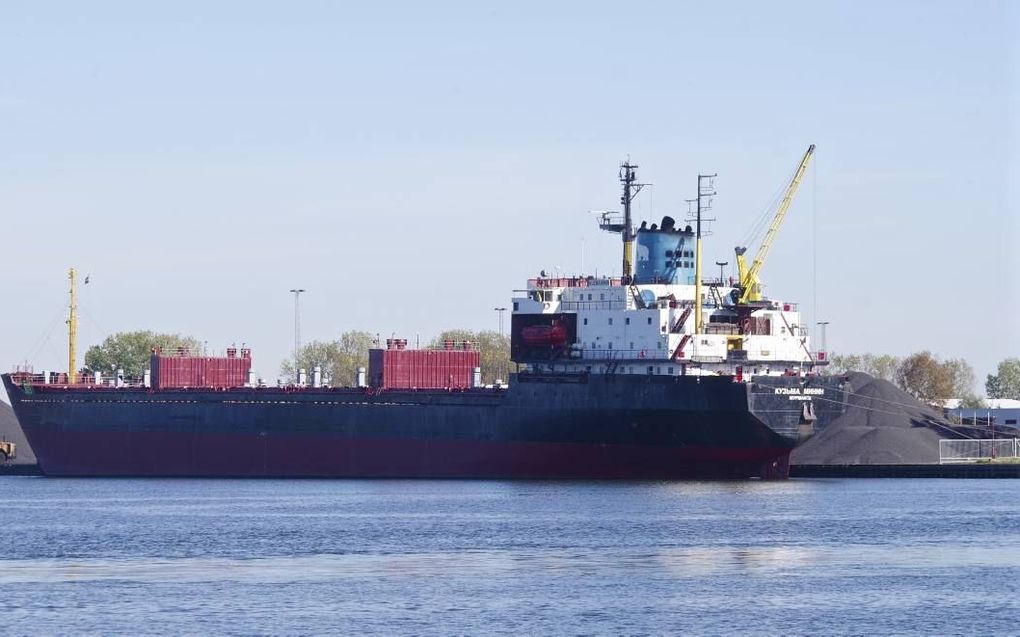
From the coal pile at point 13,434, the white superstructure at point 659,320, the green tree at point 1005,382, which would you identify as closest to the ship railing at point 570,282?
the white superstructure at point 659,320

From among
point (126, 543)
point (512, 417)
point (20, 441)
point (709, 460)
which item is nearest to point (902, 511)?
point (709, 460)

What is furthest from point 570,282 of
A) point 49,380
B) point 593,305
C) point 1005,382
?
point 1005,382

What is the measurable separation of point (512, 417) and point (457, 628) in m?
37.5

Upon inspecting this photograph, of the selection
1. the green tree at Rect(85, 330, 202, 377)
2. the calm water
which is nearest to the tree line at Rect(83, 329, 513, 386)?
the green tree at Rect(85, 330, 202, 377)

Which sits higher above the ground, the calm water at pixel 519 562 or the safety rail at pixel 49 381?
the safety rail at pixel 49 381

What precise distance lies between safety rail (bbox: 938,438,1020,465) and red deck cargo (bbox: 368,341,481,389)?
23.8m

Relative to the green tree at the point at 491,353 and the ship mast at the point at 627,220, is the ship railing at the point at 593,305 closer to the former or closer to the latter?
the ship mast at the point at 627,220

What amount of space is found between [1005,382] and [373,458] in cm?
10405

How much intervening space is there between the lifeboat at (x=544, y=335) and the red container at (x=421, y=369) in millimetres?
4413

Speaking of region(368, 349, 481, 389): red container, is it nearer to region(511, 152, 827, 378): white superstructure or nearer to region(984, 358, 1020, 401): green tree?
region(511, 152, 827, 378): white superstructure

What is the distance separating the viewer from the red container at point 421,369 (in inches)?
3110

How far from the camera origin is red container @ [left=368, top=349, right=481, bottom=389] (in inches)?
→ 3110

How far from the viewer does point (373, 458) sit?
77.9 meters

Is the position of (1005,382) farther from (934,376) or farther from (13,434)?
(13,434)
